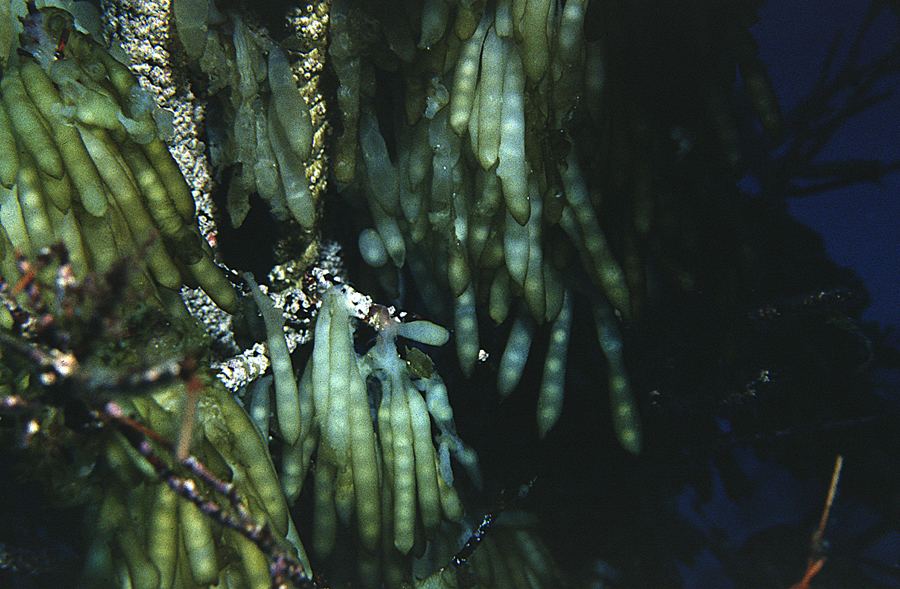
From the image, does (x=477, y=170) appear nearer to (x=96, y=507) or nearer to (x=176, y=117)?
(x=176, y=117)

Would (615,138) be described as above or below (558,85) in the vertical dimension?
below

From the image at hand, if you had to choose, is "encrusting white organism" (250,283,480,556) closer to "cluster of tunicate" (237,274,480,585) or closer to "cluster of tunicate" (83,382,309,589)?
"cluster of tunicate" (237,274,480,585)

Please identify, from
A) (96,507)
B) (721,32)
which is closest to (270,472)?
(96,507)

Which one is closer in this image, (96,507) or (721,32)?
(96,507)

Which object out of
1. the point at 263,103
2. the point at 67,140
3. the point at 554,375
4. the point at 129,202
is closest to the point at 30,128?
the point at 67,140

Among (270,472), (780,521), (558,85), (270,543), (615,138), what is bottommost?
(780,521)

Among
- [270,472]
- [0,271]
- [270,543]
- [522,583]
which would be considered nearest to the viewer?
[270,543]
